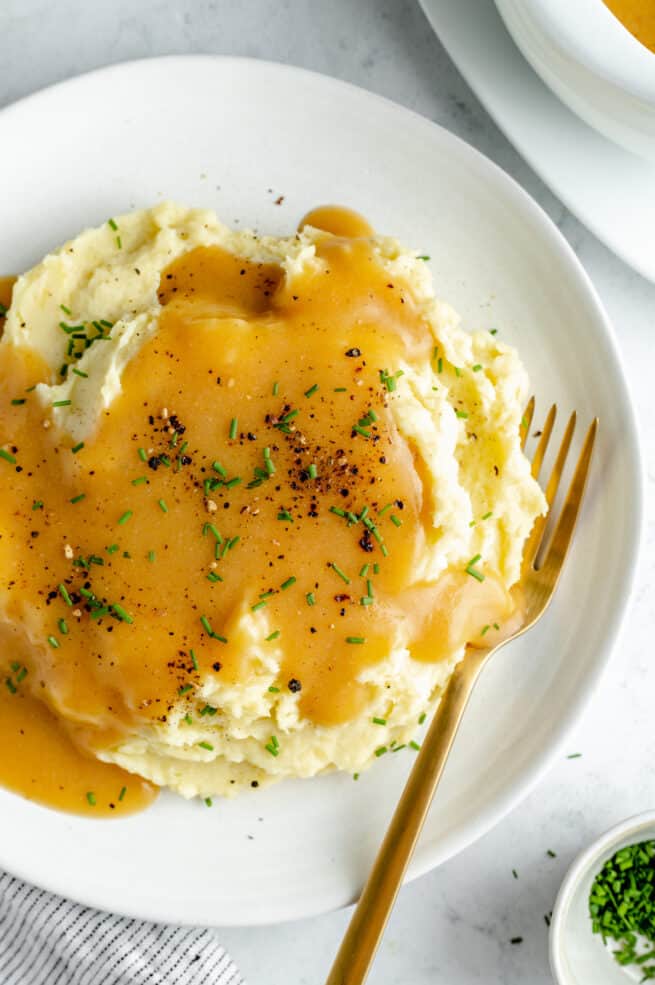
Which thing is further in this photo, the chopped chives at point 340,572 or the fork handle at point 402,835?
the fork handle at point 402,835

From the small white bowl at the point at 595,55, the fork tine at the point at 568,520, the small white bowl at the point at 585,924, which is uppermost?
the small white bowl at the point at 595,55

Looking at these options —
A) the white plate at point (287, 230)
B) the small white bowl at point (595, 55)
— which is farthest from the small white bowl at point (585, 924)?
the small white bowl at point (595, 55)

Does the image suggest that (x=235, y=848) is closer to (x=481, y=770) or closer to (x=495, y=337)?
(x=481, y=770)

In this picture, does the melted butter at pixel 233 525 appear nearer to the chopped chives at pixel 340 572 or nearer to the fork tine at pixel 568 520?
the chopped chives at pixel 340 572

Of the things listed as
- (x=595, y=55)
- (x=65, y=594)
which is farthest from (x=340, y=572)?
(x=595, y=55)

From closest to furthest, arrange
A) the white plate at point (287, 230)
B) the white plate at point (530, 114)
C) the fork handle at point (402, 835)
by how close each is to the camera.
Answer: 1. the fork handle at point (402, 835)
2. the white plate at point (287, 230)
3. the white plate at point (530, 114)

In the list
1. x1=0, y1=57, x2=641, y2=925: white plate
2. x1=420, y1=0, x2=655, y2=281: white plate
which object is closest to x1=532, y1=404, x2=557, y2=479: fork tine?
x1=0, y1=57, x2=641, y2=925: white plate
